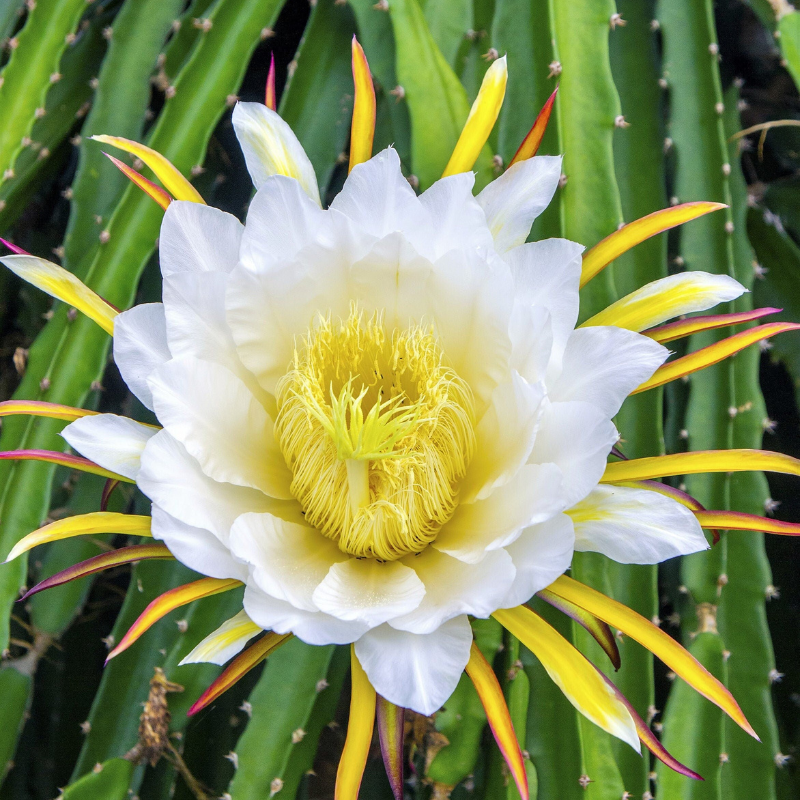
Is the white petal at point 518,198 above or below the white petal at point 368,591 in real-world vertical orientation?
above

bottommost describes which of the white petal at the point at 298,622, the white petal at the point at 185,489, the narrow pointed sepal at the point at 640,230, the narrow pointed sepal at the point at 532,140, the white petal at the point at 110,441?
the white petal at the point at 298,622

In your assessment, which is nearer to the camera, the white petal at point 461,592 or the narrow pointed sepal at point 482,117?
the white petal at point 461,592

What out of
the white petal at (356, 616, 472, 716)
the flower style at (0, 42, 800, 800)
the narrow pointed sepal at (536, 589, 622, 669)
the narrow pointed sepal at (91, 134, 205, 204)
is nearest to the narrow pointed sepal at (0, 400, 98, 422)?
the flower style at (0, 42, 800, 800)

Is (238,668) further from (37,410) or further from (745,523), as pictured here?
(745,523)

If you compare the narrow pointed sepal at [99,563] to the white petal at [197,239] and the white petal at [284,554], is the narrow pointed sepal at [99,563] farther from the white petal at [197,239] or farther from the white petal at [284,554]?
the white petal at [197,239]

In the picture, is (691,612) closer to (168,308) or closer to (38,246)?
(168,308)

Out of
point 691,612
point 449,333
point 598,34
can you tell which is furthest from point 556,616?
point 598,34

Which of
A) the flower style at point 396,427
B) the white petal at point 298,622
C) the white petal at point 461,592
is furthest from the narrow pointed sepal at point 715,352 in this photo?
the white petal at point 298,622

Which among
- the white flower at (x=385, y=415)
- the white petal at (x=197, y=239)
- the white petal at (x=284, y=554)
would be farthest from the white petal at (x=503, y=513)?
the white petal at (x=197, y=239)
